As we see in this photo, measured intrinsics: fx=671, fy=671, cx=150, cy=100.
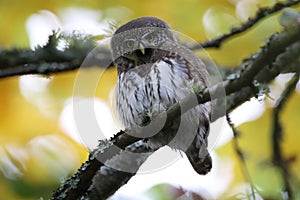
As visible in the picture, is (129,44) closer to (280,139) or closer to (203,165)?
(203,165)

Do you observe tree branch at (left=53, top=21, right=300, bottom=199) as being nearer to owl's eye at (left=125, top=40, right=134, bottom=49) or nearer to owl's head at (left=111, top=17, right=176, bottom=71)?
owl's head at (left=111, top=17, right=176, bottom=71)

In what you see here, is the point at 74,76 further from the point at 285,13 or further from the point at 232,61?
the point at 285,13

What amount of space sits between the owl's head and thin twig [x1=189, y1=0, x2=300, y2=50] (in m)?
0.25

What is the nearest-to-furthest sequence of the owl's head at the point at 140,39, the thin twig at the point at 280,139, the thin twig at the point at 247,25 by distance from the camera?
the thin twig at the point at 280,139
the thin twig at the point at 247,25
the owl's head at the point at 140,39

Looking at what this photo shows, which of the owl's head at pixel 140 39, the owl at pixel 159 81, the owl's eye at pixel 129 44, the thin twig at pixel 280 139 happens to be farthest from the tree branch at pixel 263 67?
the owl's eye at pixel 129 44

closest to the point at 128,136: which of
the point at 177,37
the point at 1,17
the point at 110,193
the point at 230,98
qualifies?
the point at 110,193

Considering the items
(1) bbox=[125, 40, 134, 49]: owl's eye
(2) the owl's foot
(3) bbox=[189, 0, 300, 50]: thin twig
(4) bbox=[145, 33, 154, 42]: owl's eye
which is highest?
(1) bbox=[125, 40, 134, 49]: owl's eye

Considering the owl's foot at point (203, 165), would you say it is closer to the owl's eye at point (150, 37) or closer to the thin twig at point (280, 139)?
the thin twig at point (280, 139)

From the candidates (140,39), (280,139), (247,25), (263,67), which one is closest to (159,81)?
(140,39)

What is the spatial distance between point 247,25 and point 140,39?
722 millimetres

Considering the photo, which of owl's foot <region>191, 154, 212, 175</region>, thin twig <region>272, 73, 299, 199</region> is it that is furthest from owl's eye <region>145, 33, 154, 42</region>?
thin twig <region>272, 73, 299, 199</region>

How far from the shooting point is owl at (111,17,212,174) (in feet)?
13.3

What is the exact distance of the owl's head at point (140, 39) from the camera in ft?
14.3

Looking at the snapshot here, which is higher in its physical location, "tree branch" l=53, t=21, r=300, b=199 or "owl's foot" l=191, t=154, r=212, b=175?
"tree branch" l=53, t=21, r=300, b=199
